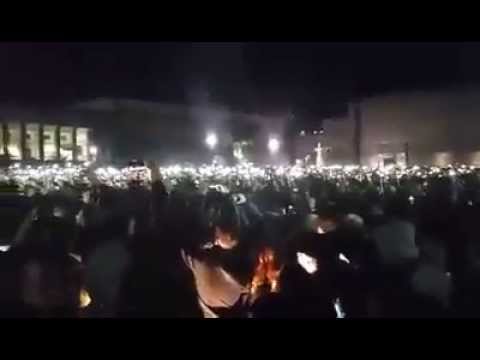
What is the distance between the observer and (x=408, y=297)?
A: 2.08 m

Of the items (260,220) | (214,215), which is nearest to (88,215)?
(214,215)

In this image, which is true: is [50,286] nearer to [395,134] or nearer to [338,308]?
[338,308]

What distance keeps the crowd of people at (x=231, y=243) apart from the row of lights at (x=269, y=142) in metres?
0.14

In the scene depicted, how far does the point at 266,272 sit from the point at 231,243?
179 millimetres

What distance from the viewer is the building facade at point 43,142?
2086mm

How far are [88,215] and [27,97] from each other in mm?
541

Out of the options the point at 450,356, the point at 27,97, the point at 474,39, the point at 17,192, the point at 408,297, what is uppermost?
the point at 474,39

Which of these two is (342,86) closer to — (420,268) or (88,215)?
(420,268)

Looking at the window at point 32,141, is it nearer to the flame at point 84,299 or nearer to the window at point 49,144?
the window at point 49,144

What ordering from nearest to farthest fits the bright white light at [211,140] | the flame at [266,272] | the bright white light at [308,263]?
the bright white light at [308,263], the flame at [266,272], the bright white light at [211,140]

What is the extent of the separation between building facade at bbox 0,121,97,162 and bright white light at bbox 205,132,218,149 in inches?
18.1

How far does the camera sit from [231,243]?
2.08 meters

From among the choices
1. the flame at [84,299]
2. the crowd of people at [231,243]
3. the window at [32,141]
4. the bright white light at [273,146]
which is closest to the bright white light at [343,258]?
the crowd of people at [231,243]

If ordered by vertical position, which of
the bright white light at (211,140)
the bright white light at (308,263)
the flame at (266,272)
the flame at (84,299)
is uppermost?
the bright white light at (211,140)
